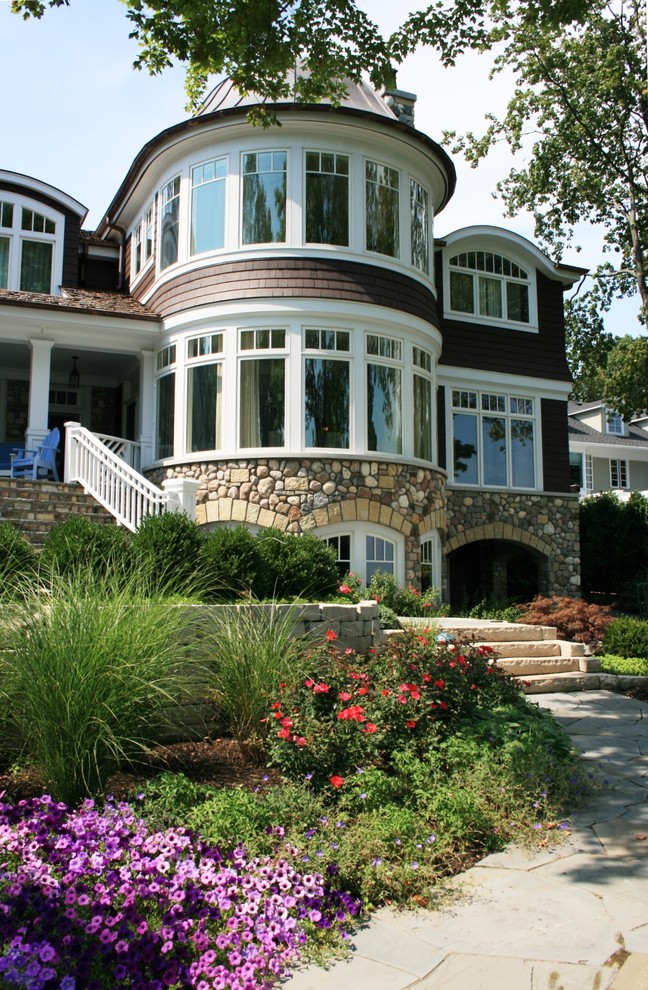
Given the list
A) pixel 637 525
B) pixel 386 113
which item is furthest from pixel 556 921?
pixel 637 525

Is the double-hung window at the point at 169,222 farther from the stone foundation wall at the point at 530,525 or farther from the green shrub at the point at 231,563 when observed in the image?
the green shrub at the point at 231,563

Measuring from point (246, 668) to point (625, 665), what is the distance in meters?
5.45

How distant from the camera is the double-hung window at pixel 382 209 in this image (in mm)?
12180

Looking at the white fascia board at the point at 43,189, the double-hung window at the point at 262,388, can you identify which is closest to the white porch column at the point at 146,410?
the double-hung window at the point at 262,388

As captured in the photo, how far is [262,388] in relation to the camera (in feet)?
37.9

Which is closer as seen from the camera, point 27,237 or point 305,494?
point 305,494

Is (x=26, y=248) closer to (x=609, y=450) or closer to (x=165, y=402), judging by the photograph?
(x=165, y=402)

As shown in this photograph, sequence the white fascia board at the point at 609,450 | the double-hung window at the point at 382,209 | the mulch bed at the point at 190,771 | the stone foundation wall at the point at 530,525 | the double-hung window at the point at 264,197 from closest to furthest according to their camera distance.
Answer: the mulch bed at the point at 190,771 < the double-hung window at the point at 264,197 < the double-hung window at the point at 382,209 < the stone foundation wall at the point at 530,525 < the white fascia board at the point at 609,450

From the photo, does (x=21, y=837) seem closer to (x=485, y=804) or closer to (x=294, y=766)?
(x=294, y=766)

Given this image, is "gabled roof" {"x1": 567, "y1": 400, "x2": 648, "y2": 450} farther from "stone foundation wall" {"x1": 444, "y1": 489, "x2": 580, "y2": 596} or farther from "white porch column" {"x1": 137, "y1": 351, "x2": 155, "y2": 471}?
"white porch column" {"x1": 137, "y1": 351, "x2": 155, "y2": 471}

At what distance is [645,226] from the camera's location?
19.2 meters

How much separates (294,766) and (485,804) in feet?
3.56

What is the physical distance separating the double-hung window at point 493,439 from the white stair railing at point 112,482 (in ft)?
22.0

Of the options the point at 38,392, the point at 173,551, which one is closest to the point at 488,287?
the point at 38,392
